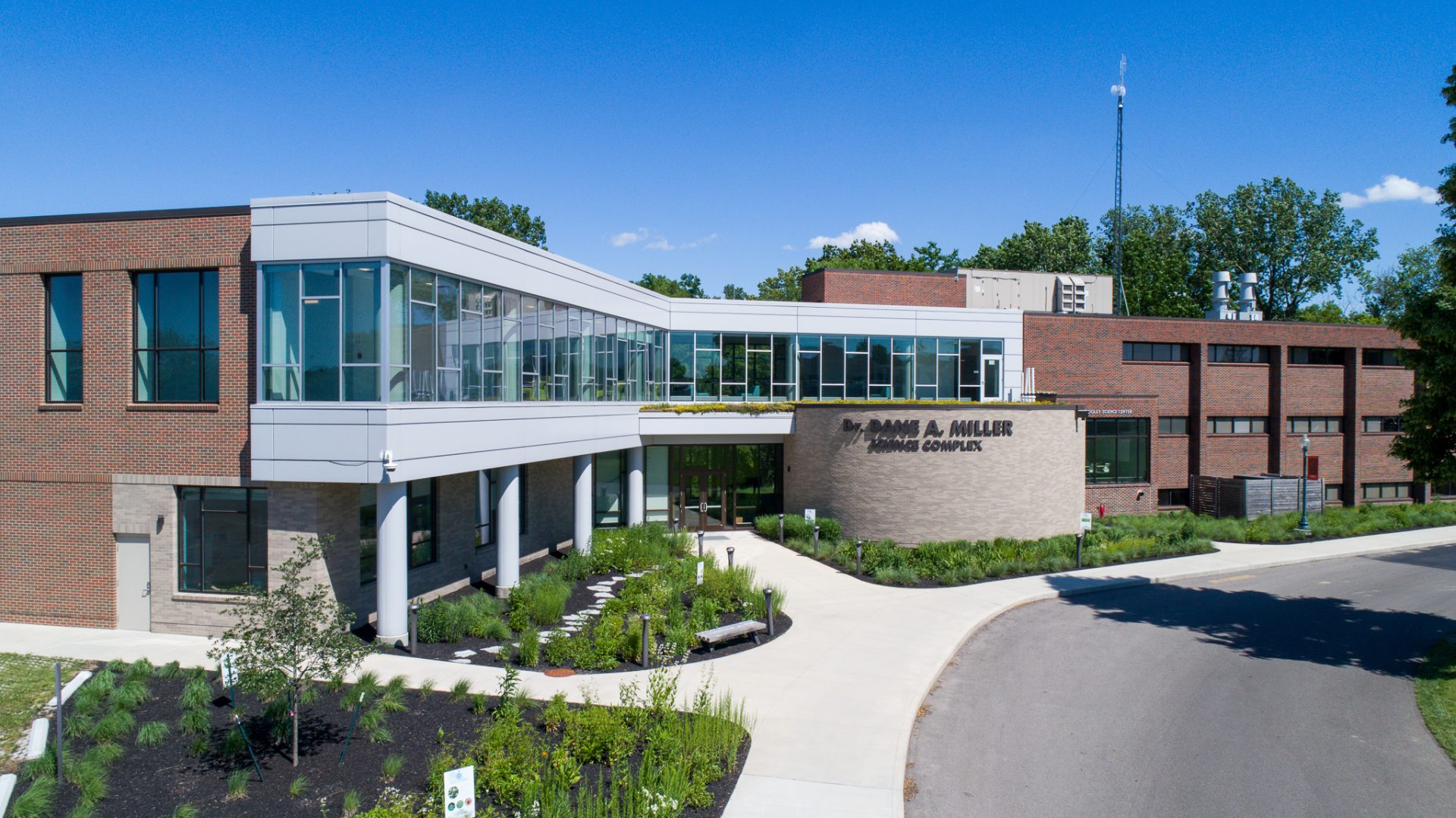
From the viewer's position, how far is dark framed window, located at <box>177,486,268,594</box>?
54.4ft

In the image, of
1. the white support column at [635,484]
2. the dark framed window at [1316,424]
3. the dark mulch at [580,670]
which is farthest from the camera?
the dark framed window at [1316,424]

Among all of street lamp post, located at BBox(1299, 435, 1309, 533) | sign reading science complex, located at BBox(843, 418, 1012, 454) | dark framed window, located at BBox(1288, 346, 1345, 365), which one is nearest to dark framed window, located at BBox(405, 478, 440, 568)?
sign reading science complex, located at BBox(843, 418, 1012, 454)

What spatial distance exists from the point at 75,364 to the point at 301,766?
459 inches

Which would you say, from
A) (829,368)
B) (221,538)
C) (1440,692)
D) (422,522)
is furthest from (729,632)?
(829,368)

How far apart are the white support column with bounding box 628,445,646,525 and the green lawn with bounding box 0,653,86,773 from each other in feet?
53.6

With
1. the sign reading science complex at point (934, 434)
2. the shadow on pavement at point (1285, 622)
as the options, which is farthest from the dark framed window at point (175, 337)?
the shadow on pavement at point (1285, 622)

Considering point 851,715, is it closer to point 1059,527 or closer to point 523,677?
point 523,677

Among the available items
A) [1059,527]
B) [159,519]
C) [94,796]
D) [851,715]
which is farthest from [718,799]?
[1059,527]

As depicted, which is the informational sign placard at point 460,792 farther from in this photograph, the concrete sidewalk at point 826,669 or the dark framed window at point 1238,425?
the dark framed window at point 1238,425

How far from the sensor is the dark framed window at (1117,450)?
3344 centimetres

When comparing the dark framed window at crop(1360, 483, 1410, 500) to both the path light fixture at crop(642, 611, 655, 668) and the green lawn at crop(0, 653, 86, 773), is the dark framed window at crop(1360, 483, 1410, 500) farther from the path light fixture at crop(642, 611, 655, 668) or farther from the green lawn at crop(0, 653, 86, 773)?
the green lawn at crop(0, 653, 86, 773)

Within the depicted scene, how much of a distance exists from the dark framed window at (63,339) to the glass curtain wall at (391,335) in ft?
16.1

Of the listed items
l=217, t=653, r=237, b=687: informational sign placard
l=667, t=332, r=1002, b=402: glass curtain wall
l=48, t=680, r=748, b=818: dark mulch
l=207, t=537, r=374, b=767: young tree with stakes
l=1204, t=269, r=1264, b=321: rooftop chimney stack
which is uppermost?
l=1204, t=269, r=1264, b=321: rooftop chimney stack

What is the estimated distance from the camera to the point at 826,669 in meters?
14.8
